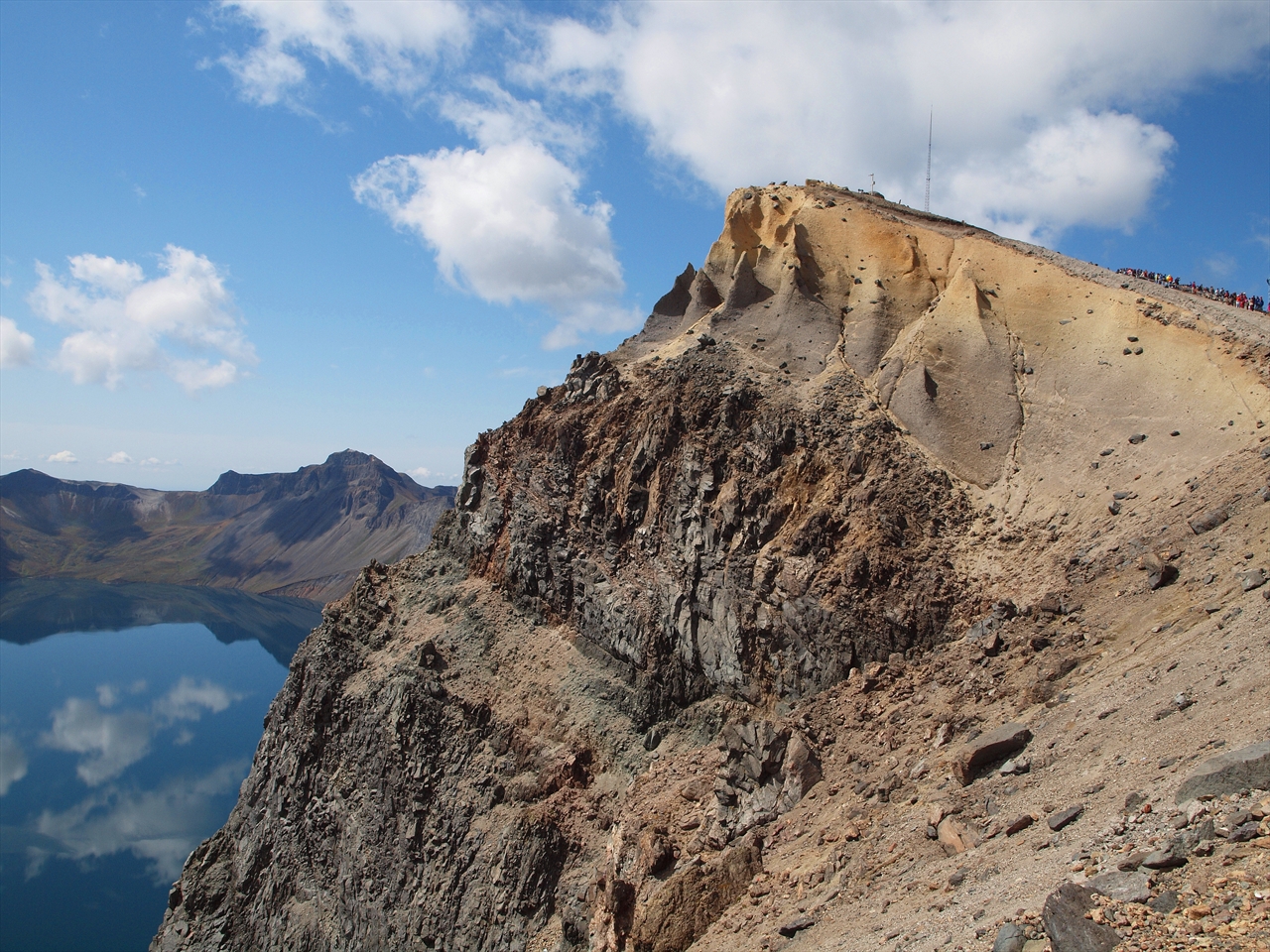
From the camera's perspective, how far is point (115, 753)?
289 feet

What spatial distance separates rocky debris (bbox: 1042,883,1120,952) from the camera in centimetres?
824

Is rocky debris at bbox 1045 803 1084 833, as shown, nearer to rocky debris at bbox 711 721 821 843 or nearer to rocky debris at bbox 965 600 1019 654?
rocky debris at bbox 711 721 821 843

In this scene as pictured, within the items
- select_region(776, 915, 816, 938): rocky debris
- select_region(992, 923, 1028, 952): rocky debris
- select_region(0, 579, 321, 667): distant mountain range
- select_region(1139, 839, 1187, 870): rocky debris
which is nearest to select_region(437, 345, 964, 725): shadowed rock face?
select_region(776, 915, 816, 938): rocky debris

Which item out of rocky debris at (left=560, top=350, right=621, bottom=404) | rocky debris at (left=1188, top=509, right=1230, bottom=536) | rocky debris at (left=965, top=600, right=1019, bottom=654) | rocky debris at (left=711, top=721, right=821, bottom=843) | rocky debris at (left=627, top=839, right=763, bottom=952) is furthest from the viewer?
rocky debris at (left=560, top=350, right=621, bottom=404)

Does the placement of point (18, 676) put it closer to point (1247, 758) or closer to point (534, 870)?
point (534, 870)

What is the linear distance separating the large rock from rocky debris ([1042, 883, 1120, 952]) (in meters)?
2.78

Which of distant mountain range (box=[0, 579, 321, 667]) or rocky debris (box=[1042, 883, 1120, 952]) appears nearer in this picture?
rocky debris (box=[1042, 883, 1120, 952])

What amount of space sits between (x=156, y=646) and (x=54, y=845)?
77.9m

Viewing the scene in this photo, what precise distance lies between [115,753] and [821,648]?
94.4 metres

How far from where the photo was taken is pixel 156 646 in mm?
137625

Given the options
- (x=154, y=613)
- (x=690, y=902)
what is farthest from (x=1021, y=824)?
(x=154, y=613)

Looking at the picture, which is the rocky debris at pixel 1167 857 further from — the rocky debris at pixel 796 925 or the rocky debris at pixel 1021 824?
the rocky debris at pixel 796 925

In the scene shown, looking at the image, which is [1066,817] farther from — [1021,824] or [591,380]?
[591,380]

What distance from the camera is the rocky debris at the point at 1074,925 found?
8.24 m
